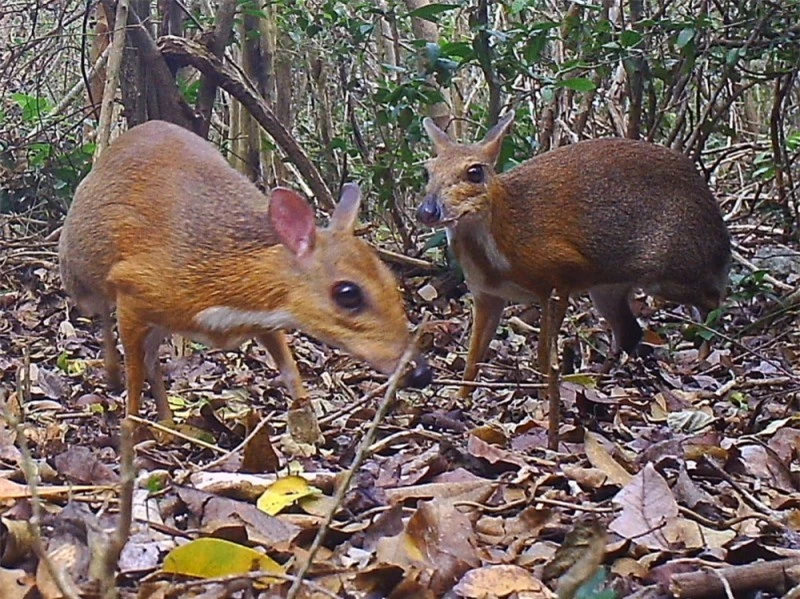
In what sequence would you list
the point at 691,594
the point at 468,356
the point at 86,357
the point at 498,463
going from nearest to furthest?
the point at 691,594 < the point at 498,463 < the point at 468,356 < the point at 86,357

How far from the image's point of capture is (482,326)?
6.95 meters

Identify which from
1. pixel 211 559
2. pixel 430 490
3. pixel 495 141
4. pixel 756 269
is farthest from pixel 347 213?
pixel 756 269

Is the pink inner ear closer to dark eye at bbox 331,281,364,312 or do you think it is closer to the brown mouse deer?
the brown mouse deer

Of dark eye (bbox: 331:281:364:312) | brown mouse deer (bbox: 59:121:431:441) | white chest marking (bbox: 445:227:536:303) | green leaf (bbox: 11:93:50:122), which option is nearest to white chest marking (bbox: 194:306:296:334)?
brown mouse deer (bbox: 59:121:431:441)

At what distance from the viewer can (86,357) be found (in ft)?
23.8

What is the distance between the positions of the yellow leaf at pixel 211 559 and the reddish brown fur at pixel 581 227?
4.08 m

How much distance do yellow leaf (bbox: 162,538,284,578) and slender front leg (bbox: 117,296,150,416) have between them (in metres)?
2.62

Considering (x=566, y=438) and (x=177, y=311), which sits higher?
(x=177, y=311)

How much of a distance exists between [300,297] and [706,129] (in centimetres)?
484

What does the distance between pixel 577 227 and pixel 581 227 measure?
27mm

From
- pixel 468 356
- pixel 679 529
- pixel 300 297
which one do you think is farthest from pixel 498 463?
pixel 468 356

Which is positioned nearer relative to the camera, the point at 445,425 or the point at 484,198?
the point at 445,425

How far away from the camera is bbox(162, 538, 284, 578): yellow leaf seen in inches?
97.5

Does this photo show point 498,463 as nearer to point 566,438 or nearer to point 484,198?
point 566,438
